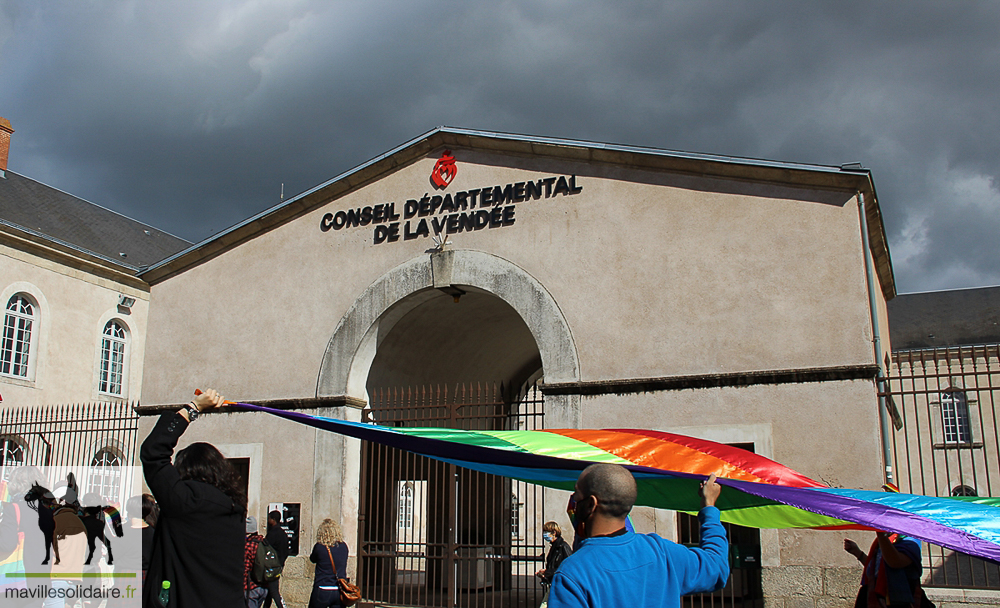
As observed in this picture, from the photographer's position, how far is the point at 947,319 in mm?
37969

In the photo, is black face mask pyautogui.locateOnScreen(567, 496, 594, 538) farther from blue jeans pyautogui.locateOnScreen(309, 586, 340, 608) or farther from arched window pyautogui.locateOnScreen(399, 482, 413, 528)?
arched window pyautogui.locateOnScreen(399, 482, 413, 528)

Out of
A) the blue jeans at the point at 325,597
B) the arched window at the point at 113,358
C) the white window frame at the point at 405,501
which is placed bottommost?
the blue jeans at the point at 325,597

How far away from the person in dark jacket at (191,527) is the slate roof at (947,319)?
1459 inches

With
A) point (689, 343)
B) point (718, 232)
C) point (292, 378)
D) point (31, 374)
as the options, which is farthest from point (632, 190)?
point (31, 374)

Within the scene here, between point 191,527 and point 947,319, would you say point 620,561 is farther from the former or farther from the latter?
point 947,319

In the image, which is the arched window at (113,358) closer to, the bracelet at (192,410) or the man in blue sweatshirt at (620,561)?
the bracelet at (192,410)

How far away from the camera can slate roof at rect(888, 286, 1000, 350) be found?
120 ft

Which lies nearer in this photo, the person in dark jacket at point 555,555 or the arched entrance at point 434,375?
the person in dark jacket at point 555,555

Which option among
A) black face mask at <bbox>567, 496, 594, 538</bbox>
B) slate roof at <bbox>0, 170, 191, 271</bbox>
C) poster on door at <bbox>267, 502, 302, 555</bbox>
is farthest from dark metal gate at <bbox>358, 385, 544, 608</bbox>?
slate roof at <bbox>0, 170, 191, 271</bbox>

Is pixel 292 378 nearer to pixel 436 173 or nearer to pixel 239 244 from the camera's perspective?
pixel 239 244

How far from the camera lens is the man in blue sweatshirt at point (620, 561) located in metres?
2.92

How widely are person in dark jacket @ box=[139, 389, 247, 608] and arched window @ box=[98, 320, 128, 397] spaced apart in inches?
1026

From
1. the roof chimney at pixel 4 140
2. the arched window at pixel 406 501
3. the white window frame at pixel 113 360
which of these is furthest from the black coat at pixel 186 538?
the roof chimney at pixel 4 140

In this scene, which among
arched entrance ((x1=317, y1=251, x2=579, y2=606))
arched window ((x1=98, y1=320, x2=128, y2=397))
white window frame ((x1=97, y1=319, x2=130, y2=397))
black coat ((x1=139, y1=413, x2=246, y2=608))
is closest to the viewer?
black coat ((x1=139, y1=413, x2=246, y2=608))
